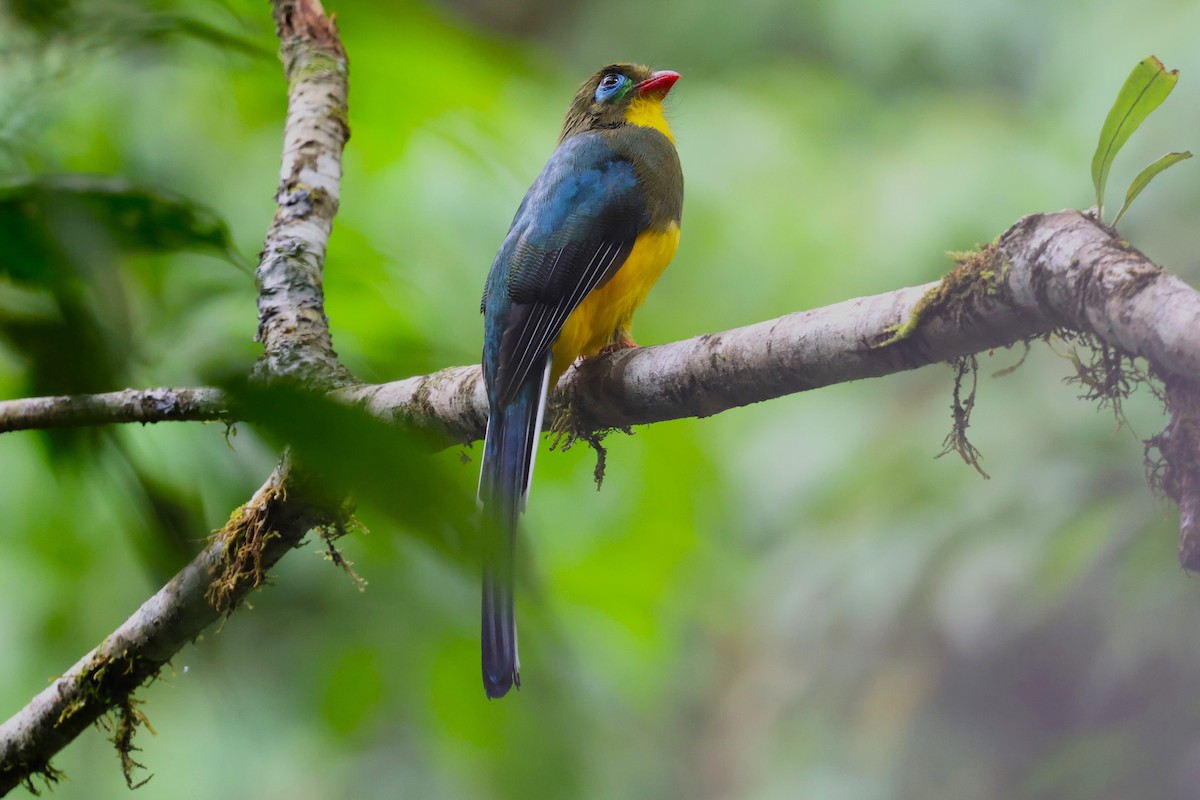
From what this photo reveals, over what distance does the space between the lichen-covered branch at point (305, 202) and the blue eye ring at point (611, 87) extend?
26.0 inches

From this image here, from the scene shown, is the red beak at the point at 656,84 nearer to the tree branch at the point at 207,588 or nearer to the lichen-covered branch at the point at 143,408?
the tree branch at the point at 207,588

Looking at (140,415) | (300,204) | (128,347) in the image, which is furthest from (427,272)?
(128,347)

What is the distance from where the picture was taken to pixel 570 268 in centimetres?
209

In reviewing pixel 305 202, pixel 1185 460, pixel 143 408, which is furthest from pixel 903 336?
pixel 305 202

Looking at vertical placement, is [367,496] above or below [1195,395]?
below

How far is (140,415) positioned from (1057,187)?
4.58 m

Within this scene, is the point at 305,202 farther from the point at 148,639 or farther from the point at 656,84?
the point at 148,639

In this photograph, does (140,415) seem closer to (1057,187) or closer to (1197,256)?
(1197,256)

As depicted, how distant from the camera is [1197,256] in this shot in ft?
13.9

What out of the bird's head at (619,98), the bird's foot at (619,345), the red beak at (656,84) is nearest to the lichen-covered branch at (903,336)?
the bird's foot at (619,345)

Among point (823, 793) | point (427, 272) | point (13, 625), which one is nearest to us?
point (13, 625)

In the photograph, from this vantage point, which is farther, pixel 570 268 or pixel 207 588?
pixel 570 268

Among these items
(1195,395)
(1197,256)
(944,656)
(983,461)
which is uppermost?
(1197,256)

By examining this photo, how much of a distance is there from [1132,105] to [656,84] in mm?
1508
